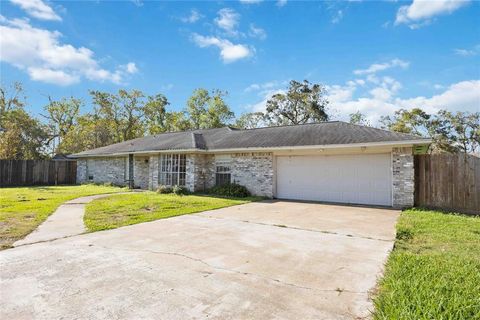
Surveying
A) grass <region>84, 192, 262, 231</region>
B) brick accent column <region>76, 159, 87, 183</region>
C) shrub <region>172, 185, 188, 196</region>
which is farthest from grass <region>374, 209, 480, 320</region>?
brick accent column <region>76, 159, 87, 183</region>

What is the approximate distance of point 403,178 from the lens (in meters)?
10.1

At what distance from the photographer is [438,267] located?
393 centimetres

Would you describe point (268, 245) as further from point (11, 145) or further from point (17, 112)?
point (17, 112)

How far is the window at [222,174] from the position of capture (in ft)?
47.9

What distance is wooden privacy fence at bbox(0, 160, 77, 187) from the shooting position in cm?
1895

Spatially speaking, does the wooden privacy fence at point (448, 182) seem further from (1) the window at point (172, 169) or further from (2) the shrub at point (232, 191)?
(1) the window at point (172, 169)

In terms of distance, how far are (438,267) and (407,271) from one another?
22.5 inches

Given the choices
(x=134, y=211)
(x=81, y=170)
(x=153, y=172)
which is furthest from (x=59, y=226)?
(x=81, y=170)

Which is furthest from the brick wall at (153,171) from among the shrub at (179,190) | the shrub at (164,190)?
the shrub at (179,190)

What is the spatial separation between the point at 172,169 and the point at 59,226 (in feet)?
28.8

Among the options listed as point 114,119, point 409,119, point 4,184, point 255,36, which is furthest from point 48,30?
point 409,119

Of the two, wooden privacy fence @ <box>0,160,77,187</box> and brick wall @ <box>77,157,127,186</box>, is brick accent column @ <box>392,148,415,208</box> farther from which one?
wooden privacy fence @ <box>0,160,77,187</box>

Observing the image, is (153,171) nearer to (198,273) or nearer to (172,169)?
(172,169)

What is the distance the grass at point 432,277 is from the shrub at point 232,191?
7771mm
